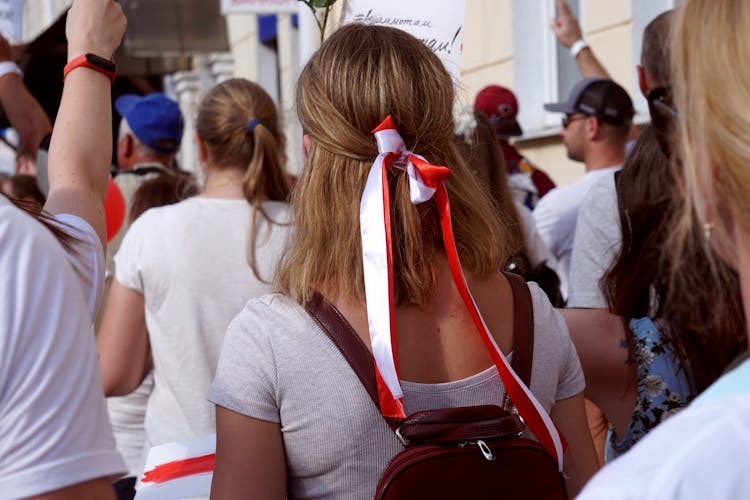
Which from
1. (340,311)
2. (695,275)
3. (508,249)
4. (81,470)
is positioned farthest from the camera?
(508,249)

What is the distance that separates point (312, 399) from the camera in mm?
1840

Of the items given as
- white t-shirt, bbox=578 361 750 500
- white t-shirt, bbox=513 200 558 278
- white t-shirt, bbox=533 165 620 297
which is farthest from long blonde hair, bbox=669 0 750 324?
white t-shirt, bbox=533 165 620 297

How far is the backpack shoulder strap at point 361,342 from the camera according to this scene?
1.83 meters

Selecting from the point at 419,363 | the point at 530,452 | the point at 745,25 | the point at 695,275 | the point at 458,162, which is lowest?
the point at 530,452

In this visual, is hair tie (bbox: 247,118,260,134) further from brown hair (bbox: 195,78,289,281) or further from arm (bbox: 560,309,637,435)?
arm (bbox: 560,309,637,435)

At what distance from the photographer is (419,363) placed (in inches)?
74.2

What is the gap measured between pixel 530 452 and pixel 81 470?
802mm

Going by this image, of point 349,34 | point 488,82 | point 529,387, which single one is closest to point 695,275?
point 529,387

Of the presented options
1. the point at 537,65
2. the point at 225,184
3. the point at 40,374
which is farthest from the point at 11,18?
the point at 40,374

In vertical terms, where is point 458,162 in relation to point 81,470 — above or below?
above

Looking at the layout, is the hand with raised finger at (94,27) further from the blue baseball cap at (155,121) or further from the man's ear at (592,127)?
the man's ear at (592,127)

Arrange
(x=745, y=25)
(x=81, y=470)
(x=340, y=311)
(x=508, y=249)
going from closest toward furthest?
(x=745, y=25) < (x=81, y=470) < (x=340, y=311) < (x=508, y=249)

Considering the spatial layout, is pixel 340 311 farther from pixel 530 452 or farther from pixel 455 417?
pixel 530 452

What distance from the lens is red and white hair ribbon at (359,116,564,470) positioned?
185 centimetres
